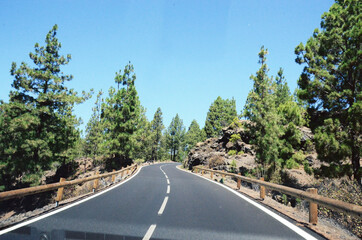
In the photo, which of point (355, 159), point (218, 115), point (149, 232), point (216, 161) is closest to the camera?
point (149, 232)

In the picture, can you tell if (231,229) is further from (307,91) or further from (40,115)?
(40,115)

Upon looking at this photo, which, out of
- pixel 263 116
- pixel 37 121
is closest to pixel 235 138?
pixel 263 116

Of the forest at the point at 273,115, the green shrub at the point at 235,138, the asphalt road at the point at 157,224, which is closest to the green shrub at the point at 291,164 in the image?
the forest at the point at 273,115

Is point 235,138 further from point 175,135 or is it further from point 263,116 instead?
point 175,135

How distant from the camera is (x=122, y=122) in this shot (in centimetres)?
3023

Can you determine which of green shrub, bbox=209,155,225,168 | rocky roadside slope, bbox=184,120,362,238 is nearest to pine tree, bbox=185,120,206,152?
rocky roadside slope, bbox=184,120,362,238

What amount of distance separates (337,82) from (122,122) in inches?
979

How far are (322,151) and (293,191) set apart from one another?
863 centimetres

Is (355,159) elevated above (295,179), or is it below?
above

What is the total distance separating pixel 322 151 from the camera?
12789 mm

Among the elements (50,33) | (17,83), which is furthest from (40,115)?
(50,33)

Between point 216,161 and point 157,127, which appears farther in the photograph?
point 157,127

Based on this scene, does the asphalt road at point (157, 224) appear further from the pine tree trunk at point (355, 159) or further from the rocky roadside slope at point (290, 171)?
the pine tree trunk at point (355, 159)

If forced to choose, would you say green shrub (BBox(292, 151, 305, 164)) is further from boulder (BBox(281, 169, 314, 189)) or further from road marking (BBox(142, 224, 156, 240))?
road marking (BBox(142, 224, 156, 240))
